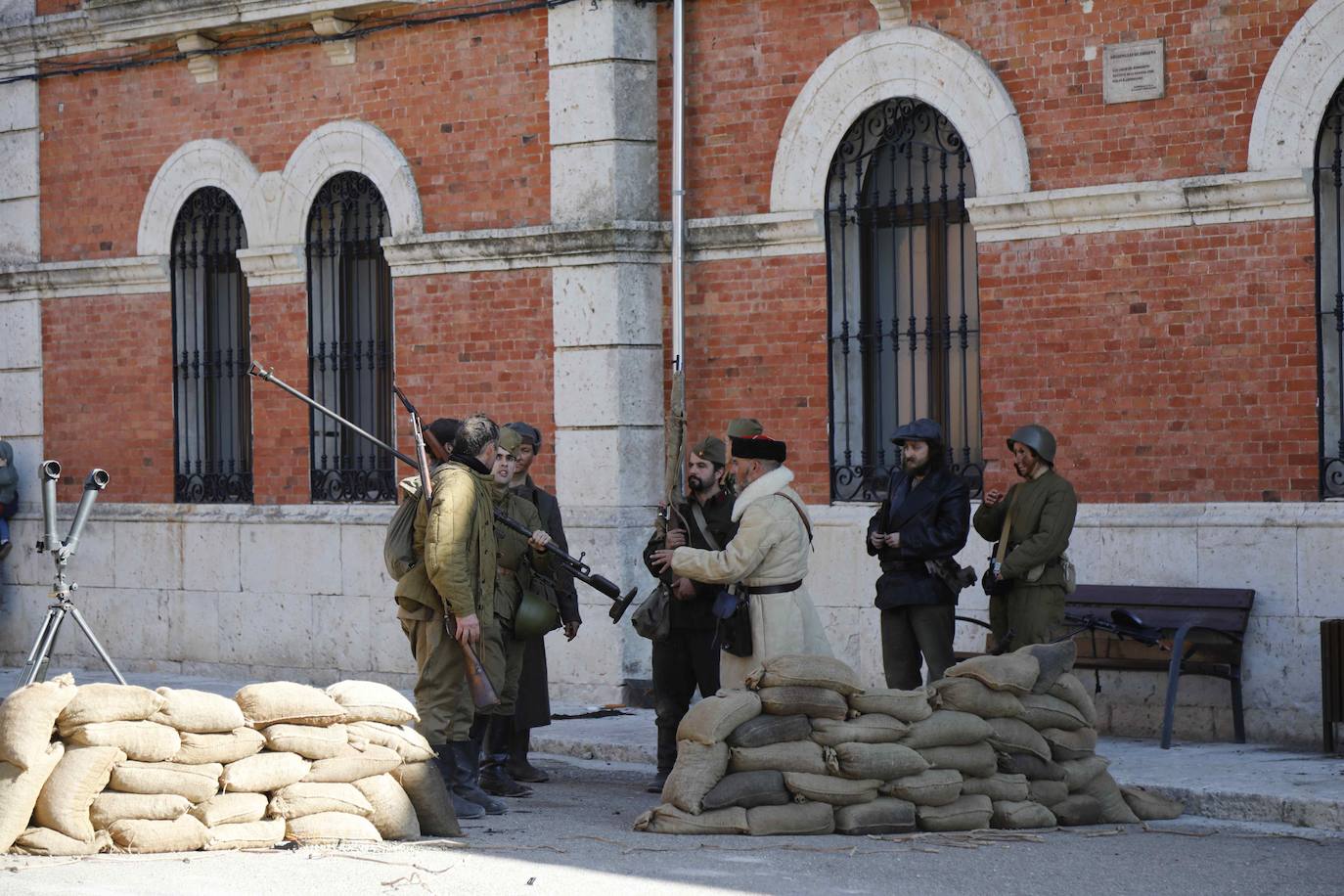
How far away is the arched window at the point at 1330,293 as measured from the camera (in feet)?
37.4

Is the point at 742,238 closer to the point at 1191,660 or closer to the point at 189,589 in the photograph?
the point at 1191,660

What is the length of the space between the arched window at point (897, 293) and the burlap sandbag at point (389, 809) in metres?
4.77

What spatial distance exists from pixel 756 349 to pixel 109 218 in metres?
5.70

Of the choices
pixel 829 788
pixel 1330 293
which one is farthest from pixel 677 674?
pixel 1330 293

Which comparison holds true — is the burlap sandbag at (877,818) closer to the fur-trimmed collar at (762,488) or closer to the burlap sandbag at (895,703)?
the burlap sandbag at (895,703)

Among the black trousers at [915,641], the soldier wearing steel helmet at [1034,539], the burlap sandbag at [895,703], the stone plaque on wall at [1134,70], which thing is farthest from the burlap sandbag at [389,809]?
the stone plaque on wall at [1134,70]

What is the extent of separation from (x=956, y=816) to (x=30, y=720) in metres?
3.72

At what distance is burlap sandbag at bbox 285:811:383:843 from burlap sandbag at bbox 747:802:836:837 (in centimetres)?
153

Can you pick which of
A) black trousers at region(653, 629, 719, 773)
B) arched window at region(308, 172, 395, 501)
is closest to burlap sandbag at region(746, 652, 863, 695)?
black trousers at region(653, 629, 719, 773)

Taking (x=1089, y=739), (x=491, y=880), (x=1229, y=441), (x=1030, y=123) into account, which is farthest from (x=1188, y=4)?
(x=491, y=880)

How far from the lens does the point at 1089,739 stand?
9.71 meters

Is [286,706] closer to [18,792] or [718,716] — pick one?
[18,792]

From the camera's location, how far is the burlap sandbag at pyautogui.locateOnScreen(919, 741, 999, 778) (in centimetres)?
925

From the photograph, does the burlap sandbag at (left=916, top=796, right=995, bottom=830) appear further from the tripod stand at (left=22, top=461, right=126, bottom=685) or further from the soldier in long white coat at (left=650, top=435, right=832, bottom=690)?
the tripod stand at (left=22, top=461, right=126, bottom=685)
